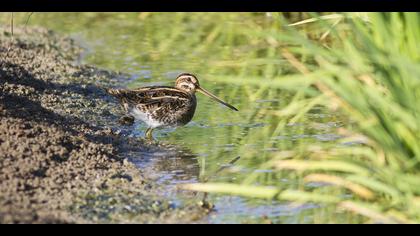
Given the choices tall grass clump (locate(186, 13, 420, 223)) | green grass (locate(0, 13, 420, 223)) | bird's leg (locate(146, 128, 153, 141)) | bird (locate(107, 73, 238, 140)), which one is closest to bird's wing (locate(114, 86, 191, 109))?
bird (locate(107, 73, 238, 140))

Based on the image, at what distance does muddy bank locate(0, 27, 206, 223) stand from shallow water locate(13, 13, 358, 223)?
256 mm

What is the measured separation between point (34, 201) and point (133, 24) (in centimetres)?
935

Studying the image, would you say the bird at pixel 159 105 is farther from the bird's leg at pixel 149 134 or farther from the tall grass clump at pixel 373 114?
the tall grass clump at pixel 373 114

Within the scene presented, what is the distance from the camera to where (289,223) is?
17.5 ft

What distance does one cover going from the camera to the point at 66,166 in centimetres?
608

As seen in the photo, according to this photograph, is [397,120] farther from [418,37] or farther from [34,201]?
[34,201]

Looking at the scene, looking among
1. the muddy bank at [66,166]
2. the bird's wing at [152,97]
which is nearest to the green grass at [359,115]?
the muddy bank at [66,166]

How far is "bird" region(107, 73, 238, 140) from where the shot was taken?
829 cm

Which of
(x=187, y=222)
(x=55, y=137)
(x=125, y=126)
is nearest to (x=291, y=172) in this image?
(x=187, y=222)

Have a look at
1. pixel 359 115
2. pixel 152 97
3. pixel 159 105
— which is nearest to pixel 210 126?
pixel 159 105

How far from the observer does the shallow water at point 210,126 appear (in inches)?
226

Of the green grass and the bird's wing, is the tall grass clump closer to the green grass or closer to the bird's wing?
the green grass

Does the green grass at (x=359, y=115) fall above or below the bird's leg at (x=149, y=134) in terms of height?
below

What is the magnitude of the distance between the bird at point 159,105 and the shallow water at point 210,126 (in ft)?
0.44
